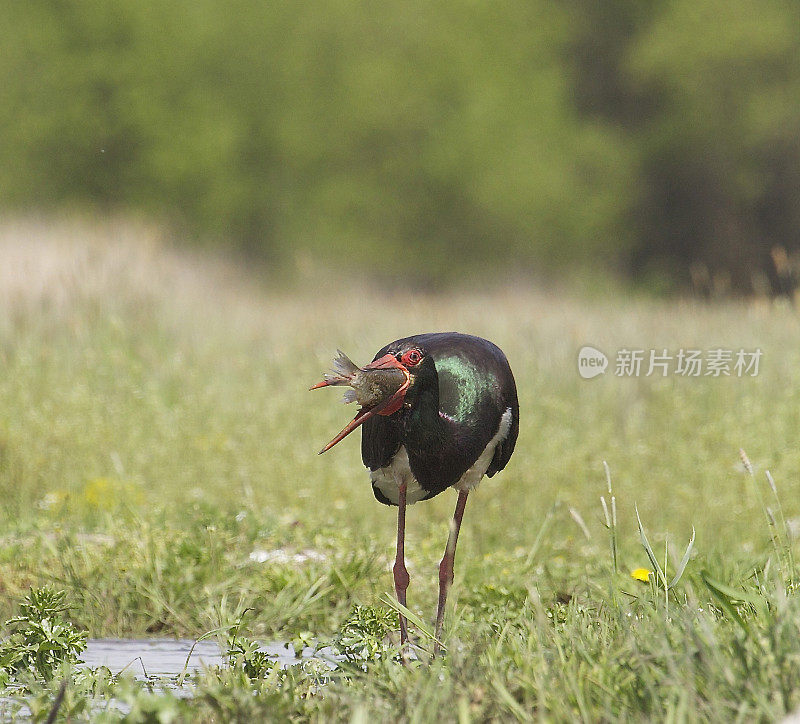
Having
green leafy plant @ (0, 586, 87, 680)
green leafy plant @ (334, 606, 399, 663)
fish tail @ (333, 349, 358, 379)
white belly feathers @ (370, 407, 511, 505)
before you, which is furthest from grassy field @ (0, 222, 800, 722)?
fish tail @ (333, 349, 358, 379)

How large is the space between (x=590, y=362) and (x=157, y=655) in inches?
191

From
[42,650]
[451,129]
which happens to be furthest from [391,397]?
[451,129]

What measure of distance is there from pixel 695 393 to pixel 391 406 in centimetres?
441

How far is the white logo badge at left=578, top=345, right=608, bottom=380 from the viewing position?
7.88m

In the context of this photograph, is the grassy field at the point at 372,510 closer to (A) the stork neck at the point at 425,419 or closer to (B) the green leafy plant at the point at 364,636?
(B) the green leafy plant at the point at 364,636

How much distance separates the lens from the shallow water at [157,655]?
11.4 ft

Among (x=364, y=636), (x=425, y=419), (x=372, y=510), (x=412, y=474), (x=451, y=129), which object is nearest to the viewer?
(x=364, y=636)

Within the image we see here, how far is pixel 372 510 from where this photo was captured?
5.93 meters

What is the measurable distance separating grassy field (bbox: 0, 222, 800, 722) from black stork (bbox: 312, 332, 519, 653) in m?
0.42

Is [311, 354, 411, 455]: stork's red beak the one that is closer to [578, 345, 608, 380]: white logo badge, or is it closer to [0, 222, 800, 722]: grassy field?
[0, 222, 800, 722]: grassy field

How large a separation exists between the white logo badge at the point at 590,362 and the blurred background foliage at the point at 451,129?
34.1 ft
